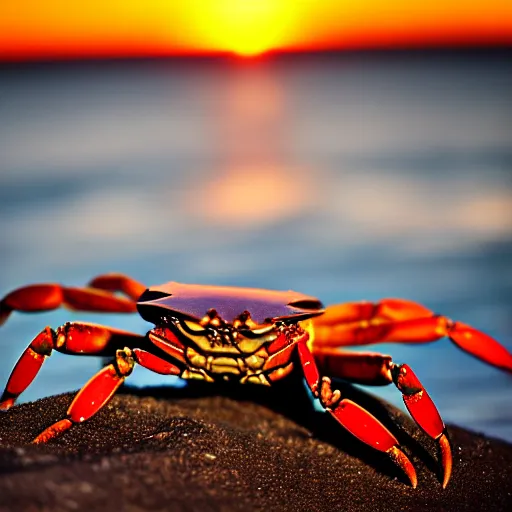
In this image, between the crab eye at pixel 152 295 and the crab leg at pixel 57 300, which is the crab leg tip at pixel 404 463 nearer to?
the crab eye at pixel 152 295

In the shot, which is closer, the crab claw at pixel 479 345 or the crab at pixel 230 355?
Answer: the crab at pixel 230 355

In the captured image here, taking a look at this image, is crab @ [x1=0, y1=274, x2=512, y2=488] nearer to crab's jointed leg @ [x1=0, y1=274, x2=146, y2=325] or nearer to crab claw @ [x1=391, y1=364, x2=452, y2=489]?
crab claw @ [x1=391, y1=364, x2=452, y2=489]

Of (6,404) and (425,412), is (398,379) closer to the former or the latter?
(425,412)

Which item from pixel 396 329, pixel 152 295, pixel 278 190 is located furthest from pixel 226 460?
pixel 278 190

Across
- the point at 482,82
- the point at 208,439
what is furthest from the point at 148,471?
the point at 482,82

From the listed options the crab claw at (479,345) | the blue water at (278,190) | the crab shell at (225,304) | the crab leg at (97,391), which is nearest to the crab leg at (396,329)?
the crab claw at (479,345)

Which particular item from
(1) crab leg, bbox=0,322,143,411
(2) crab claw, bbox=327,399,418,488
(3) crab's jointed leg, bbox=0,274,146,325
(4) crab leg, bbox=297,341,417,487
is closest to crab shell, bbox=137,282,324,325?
(1) crab leg, bbox=0,322,143,411
